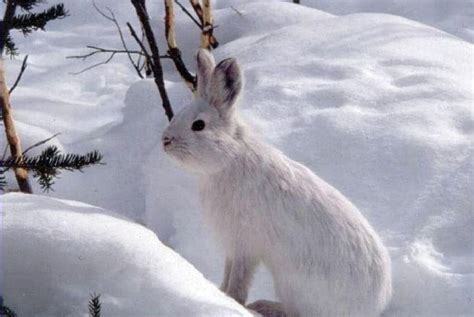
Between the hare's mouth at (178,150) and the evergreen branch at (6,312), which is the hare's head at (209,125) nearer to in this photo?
the hare's mouth at (178,150)

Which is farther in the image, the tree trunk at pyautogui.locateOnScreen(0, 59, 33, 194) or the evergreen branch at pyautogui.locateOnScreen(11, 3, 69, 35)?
the tree trunk at pyautogui.locateOnScreen(0, 59, 33, 194)

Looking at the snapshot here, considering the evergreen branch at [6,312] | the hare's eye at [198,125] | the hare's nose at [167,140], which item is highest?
the hare's eye at [198,125]

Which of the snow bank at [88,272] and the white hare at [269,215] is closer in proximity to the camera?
the snow bank at [88,272]

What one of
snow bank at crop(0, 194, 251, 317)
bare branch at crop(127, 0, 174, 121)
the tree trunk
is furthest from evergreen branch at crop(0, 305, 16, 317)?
bare branch at crop(127, 0, 174, 121)

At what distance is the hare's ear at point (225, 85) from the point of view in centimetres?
228

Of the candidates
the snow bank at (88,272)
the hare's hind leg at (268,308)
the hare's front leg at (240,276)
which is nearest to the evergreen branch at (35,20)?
the snow bank at (88,272)

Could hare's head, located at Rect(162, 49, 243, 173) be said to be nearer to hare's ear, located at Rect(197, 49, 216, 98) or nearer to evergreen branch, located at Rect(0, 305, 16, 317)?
Result: hare's ear, located at Rect(197, 49, 216, 98)

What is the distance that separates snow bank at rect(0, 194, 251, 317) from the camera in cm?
169

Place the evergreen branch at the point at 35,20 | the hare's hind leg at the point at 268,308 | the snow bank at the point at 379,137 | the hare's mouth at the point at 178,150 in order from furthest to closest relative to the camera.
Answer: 1. the snow bank at the point at 379,137
2. the hare's hind leg at the point at 268,308
3. the hare's mouth at the point at 178,150
4. the evergreen branch at the point at 35,20

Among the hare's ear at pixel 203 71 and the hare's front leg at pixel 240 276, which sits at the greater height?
the hare's ear at pixel 203 71

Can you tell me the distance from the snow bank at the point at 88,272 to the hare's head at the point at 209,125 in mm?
349

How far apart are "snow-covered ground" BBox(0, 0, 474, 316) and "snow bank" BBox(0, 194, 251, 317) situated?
3cm

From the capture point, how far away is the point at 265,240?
227 centimetres

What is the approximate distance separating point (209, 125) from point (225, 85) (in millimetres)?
131
